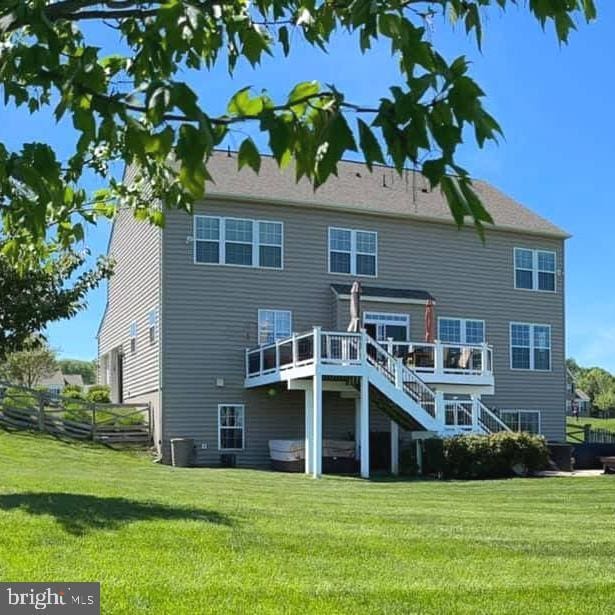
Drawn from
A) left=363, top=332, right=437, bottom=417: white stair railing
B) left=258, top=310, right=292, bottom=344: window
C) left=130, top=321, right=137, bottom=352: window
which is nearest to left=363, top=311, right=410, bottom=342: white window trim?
left=258, top=310, right=292, bottom=344: window

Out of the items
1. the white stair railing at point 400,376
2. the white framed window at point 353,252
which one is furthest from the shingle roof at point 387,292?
the white stair railing at point 400,376

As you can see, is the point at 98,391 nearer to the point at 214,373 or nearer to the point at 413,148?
the point at 214,373

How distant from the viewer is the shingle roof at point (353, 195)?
24938 mm

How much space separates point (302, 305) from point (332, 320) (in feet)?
3.35

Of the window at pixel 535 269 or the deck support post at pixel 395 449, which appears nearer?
the deck support post at pixel 395 449

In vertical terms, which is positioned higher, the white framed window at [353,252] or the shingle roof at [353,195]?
the shingle roof at [353,195]

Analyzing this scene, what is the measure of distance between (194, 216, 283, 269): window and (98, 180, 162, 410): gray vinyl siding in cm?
127

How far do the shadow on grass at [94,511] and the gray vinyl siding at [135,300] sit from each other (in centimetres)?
1301

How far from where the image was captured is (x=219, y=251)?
24.4 meters

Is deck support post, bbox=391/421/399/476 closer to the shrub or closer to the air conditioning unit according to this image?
the shrub

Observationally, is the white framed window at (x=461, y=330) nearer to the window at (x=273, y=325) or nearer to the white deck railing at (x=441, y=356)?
the white deck railing at (x=441, y=356)

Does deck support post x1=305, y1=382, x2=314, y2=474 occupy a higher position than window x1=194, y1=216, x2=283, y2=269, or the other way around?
window x1=194, y1=216, x2=283, y2=269

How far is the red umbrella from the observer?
24750mm

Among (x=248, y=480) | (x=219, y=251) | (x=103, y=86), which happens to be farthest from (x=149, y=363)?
(x=103, y=86)
